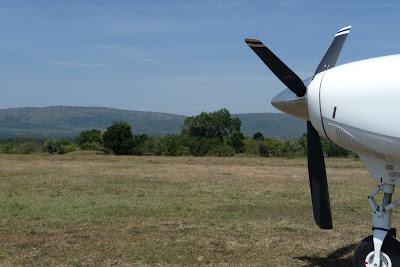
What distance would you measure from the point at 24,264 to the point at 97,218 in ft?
12.2

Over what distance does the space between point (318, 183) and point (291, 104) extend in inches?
51.7

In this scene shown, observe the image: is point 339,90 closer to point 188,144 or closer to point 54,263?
point 54,263

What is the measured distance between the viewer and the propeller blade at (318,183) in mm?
7250

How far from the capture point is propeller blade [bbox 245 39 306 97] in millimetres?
6783

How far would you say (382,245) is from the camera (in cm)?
605

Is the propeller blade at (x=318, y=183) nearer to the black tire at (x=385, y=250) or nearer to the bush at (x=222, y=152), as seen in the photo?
the black tire at (x=385, y=250)

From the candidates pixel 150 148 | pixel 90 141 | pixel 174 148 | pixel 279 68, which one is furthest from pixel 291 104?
pixel 90 141

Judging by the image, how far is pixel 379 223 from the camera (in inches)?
243

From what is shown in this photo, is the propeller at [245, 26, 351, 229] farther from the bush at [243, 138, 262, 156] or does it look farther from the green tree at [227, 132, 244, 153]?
the green tree at [227, 132, 244, 153]

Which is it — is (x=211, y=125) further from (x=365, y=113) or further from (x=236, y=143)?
(x=365, y=113)

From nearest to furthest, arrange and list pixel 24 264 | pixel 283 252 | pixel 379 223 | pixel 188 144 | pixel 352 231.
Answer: pixel 379 223 → pixel 24 264 → pixel 283 252 → pixel 352 231 → pixel 188 144

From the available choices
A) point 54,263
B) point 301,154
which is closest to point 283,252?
point 54,263

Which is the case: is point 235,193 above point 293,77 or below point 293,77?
below

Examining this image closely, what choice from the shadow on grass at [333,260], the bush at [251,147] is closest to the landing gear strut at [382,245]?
the shadow on grass at [333,260]
